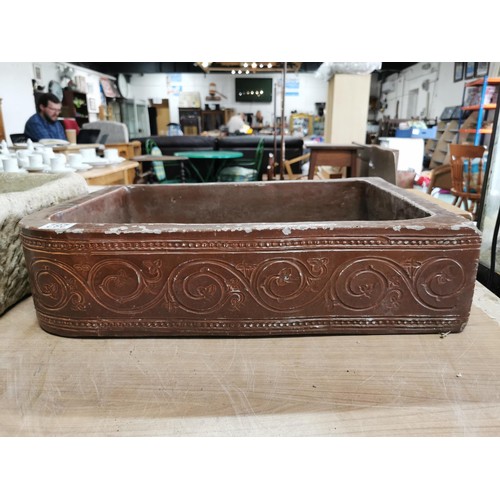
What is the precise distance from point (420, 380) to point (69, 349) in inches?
22.7

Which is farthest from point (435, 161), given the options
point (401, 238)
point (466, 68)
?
point (401, 238)

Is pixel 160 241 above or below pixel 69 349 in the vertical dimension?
above

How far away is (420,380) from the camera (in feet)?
1.92

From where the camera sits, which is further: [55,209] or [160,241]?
[55,209]

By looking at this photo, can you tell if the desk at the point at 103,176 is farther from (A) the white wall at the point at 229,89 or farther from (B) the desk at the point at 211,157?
(A) the white wall at the point at 229,89

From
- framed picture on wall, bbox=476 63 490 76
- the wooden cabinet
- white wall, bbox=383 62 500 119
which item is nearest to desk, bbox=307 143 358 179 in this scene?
white wall, bbox=383 62 500 119

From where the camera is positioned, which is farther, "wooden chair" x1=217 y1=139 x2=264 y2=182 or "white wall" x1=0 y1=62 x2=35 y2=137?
"white wall" x1=0 y1=62 x2=35 y2=137

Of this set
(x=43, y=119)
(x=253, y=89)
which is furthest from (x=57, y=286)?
(x=253, y=89)

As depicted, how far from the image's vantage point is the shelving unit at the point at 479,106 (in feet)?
16.3

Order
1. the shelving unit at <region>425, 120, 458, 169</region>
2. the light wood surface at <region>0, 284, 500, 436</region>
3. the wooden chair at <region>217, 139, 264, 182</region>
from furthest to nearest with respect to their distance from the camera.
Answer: the shelving unit at <region>425, 120, 458, 169</region>
the wooden chair at <region>217, 139, 264, 182</region>
the light wood surface at <region>0, 284, 500, 436</region>

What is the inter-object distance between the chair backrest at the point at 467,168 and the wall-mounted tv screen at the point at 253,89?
27.8 ft

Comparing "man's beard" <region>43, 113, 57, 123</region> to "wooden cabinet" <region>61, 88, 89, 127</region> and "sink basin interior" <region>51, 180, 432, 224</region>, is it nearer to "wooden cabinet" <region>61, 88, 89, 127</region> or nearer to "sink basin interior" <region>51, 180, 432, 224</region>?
"sink basin interior" <region>51, 180, 432, 224</region>

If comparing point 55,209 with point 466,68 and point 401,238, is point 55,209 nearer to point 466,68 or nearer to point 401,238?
point 401,238

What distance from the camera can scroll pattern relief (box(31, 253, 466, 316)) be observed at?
635mm
